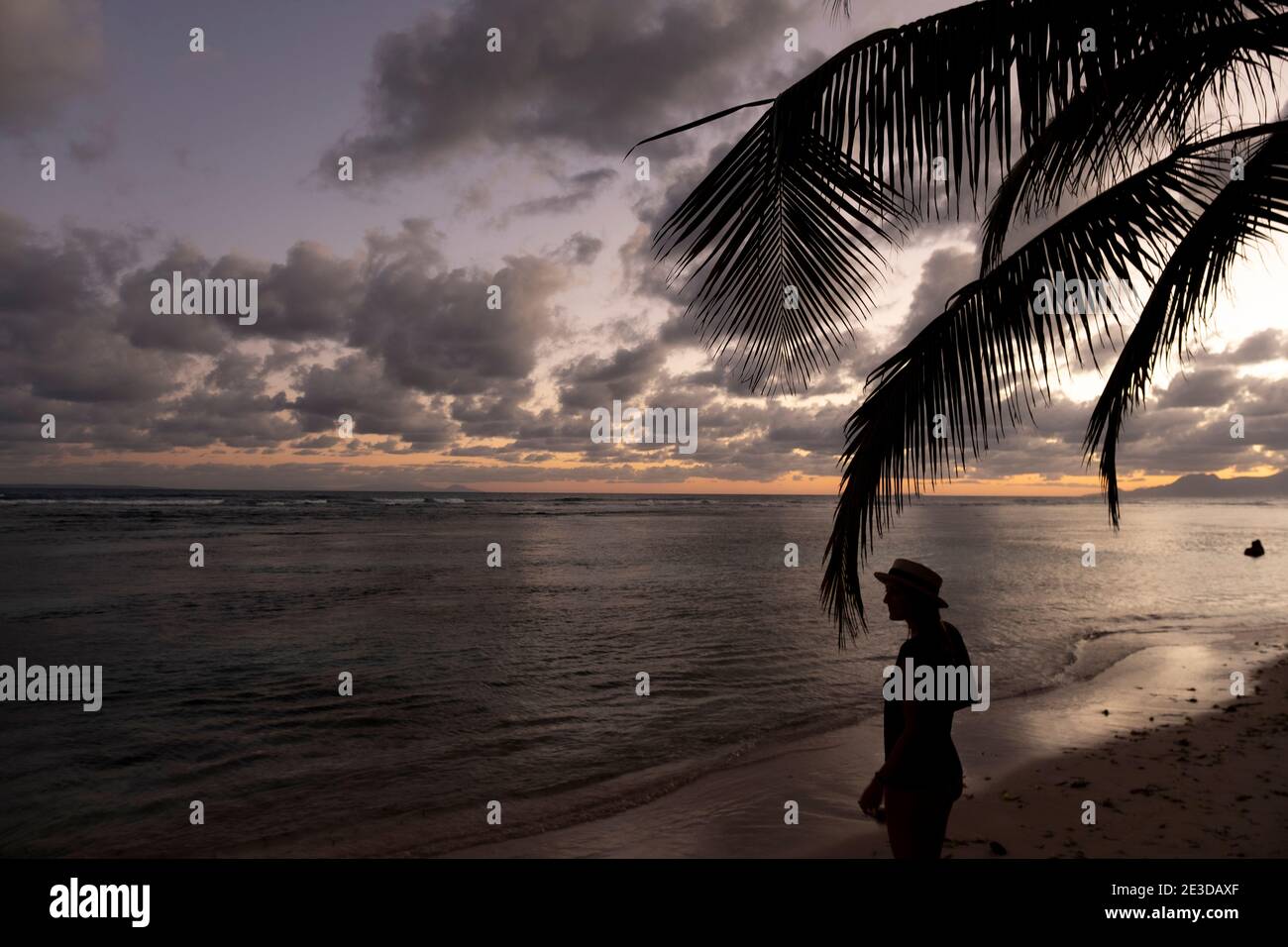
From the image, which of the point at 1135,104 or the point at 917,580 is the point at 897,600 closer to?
the point at 917,580

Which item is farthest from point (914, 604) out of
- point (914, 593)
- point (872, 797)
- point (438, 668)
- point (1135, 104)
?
point (438, 668)

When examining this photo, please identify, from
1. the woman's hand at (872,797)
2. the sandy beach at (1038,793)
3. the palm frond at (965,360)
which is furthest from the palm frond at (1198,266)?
the sandy beach at (1038,793)

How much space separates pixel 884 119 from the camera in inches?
118

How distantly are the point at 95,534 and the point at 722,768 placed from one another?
35959 millimetres

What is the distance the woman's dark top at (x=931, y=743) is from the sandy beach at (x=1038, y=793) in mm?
2050

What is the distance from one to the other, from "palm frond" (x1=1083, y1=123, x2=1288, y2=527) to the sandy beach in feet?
10.5

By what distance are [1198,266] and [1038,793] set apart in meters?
4.67

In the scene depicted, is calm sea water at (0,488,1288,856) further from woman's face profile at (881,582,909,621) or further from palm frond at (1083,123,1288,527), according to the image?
palm frond at (1083,123,1288,527)

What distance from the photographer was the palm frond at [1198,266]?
10.1 feet

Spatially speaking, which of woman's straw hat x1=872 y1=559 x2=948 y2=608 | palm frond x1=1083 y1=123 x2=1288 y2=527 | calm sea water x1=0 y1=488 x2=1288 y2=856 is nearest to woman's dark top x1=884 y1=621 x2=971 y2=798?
woman's straw hat x1=872 y1=559 x2=948 y2=608

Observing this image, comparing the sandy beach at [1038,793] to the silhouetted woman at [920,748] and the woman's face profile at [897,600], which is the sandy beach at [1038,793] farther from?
the woman's face profile at [897,600]

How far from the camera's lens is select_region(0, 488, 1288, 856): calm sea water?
6480 millimetres
